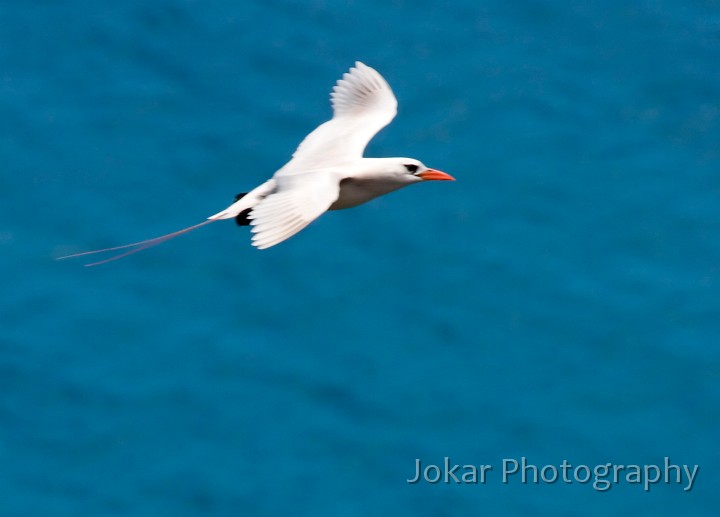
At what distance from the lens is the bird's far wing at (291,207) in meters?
6.81

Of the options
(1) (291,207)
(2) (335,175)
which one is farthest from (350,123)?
(1) (291,207)

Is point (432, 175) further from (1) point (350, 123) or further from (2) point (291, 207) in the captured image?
(2) point (291, 207)

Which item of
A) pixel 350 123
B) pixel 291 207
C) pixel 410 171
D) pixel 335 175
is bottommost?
pixel 291 207

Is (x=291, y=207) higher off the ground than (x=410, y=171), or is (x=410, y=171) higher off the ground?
(x=410, y=171)

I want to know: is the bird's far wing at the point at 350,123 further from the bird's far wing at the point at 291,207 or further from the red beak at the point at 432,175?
the bird's far wing at the point at 291,207

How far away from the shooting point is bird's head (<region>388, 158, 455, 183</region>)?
7906 mm

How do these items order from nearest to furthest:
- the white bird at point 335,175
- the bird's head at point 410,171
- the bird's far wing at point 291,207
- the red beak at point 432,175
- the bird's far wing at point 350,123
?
1. the bird's far wing at point 291,207
2. the white bird at point 335,175
3. the bird's head at point 410,171
4. the red beak at point 432,175
5. the bird's far wing at point 350,123

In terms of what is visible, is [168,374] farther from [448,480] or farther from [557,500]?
[557,500]

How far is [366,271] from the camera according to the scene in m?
10.3

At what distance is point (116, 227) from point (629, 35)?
504cm

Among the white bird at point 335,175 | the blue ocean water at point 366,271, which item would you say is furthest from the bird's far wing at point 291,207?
the blue ocean water at point 366,271

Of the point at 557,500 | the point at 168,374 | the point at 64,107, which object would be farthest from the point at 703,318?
the point at 64,107

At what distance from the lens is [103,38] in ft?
39.9

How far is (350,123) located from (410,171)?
92cm
